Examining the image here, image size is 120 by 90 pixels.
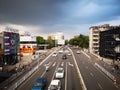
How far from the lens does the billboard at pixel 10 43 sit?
69.1 m

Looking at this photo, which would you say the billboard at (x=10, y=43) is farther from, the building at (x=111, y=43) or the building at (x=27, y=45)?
the building at (x=27, y=45)

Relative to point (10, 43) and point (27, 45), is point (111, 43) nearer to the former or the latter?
point (10, 43)

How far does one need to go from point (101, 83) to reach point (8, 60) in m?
40.5

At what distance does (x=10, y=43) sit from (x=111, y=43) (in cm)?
4368

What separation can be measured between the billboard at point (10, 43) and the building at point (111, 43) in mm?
40283

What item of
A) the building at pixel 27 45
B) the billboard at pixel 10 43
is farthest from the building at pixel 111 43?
the building at pixel 27 45

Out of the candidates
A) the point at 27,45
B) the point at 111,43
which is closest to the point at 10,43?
the point at 111,43

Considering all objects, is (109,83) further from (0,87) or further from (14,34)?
(14,34)

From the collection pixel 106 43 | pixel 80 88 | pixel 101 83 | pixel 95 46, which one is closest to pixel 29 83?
pixel 80 88

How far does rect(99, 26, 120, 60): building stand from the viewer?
277 feet

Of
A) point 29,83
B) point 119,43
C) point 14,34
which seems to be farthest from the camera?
point 119,43

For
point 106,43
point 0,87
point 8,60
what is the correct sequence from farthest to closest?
point 106,43
point 8,60
point 0,87

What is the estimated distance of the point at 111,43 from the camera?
89.4 metres

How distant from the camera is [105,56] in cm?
9900
